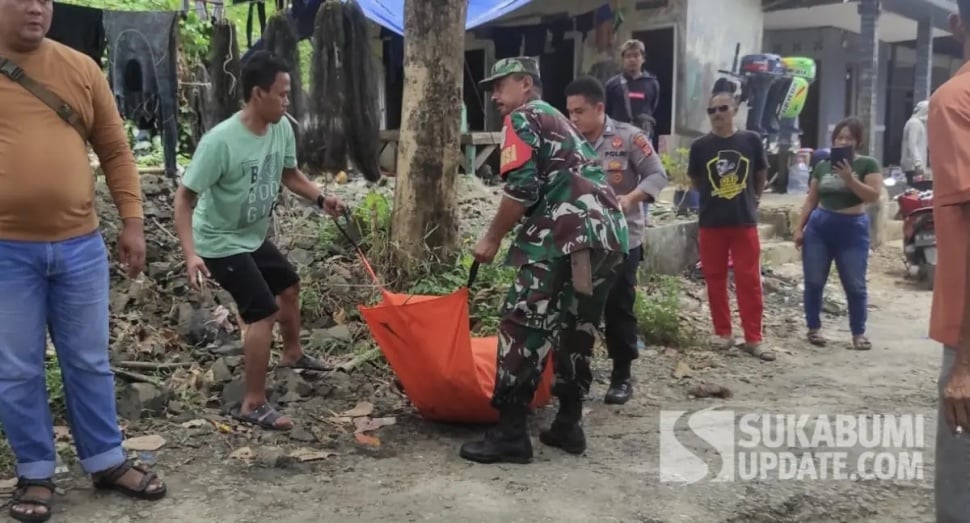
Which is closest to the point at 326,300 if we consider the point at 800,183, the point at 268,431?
the point at 268,431

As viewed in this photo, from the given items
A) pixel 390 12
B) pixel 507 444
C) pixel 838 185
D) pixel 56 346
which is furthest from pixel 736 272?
pixel 390 12

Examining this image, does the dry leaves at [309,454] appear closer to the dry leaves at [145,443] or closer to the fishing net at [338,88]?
the dry leaves at [145,443]

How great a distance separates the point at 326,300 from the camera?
5660 mm

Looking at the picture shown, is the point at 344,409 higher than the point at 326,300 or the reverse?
the reverse

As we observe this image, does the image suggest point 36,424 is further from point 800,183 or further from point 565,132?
point 800,183

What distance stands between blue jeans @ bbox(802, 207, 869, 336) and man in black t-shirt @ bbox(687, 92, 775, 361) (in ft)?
2.32

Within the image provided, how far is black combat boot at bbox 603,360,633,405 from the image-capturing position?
15.3ft

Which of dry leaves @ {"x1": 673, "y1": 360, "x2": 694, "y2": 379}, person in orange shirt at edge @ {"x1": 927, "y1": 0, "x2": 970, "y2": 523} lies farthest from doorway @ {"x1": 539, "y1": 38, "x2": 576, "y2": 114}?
person in orange shirt at edge @ {"x1": 927, "y1": 0, "x2": 970, "y2": 523}

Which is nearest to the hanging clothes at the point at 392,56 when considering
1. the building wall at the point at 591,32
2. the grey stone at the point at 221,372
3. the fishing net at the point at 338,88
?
the building wall at the point at 591,32

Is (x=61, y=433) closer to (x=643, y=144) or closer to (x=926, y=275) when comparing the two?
(x=643, y=144)

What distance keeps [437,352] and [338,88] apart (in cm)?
376

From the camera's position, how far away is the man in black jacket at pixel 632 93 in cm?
832

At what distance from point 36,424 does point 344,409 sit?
5.21 ft

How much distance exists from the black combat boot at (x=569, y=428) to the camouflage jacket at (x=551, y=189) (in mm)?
734
